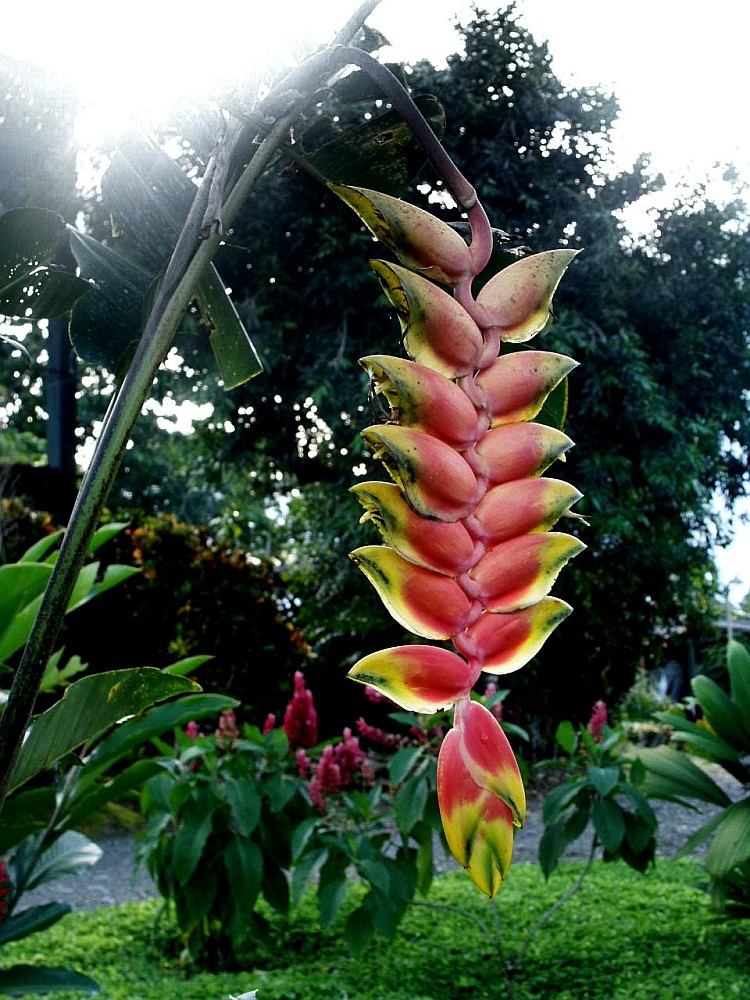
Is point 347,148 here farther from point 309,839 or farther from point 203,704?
point 309,839

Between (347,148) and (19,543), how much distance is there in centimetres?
619

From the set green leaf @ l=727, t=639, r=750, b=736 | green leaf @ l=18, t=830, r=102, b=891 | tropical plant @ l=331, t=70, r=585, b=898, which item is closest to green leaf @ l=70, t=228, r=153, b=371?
tropical plant @ l=331, t=70, r=585, b=898

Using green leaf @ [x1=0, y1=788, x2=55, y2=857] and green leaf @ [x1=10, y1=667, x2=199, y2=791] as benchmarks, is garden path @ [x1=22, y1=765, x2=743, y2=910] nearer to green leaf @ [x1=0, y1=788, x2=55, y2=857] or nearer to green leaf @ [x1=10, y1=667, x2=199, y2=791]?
green leaf @ [x1=0, y1=788, x2=55, y2=857]

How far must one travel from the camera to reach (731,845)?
105 inches

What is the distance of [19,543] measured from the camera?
6.23 m

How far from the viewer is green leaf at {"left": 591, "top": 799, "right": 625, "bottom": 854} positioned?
2.65m

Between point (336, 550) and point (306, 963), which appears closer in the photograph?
point (306, 963)

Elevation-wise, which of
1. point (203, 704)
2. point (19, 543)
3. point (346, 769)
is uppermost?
→ point (19, 543)

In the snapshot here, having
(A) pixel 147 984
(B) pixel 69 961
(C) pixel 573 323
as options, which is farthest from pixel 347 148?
(C) pixel 573 323

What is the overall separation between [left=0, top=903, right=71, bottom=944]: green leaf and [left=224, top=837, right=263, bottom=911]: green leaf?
2.94 ft

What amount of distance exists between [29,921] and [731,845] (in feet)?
6.22

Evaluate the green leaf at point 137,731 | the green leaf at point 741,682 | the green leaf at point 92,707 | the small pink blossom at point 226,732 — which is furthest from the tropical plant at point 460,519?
the green leaf at point 741,682

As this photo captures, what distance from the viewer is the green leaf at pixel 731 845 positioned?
261cm

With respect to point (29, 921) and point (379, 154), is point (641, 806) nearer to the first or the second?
point (29, 921)
